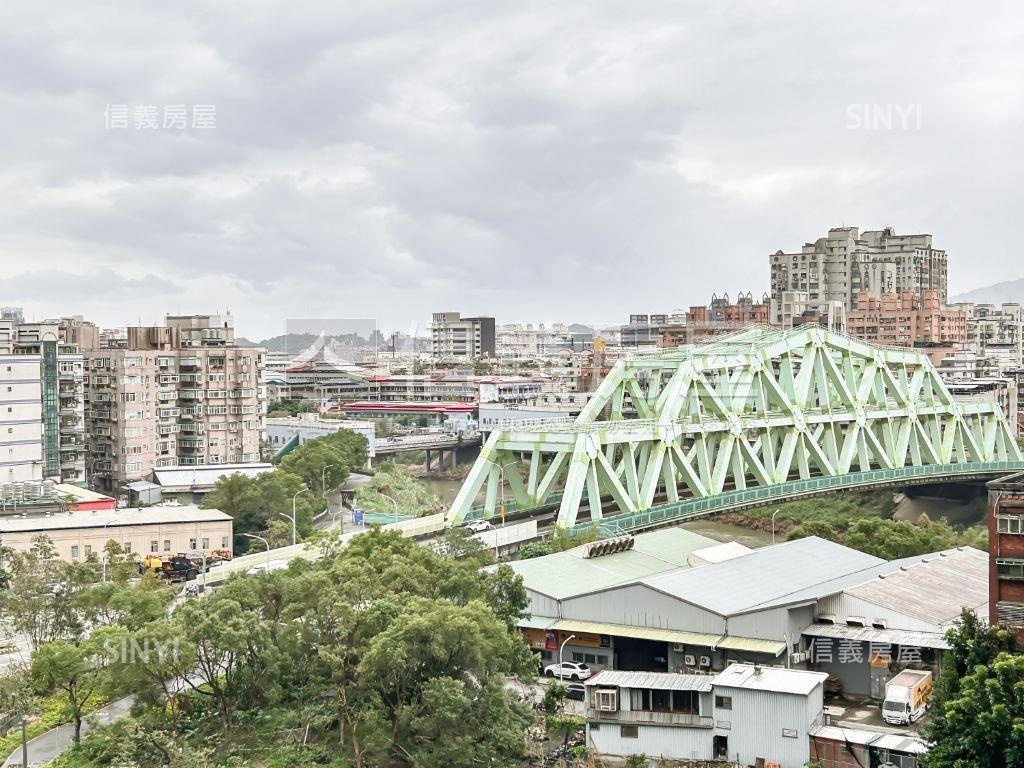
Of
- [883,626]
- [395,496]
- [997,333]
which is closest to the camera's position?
[883,626]

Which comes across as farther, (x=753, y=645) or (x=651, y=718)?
(x=753, y=645)

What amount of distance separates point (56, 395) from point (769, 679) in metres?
34.3

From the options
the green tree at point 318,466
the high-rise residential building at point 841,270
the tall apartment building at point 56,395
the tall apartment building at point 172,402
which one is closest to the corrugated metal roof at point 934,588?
the green tree at point 318,466

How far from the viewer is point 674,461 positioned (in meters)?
42.5

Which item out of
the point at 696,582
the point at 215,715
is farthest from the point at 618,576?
the point at 215,715

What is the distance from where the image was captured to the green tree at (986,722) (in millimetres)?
17328

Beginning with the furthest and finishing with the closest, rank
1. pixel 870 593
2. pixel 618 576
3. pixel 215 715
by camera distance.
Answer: pixel 618 576
pixel 870 593
pixel 215 715

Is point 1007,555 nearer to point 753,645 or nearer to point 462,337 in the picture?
point 753,645

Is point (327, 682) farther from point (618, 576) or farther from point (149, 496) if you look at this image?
point (149, 496)

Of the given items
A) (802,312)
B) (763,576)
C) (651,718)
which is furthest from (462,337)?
(651,718)

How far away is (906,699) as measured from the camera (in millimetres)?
21438

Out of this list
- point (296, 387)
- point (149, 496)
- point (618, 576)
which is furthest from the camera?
point (296, 387)

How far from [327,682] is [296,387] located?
82.4 meters

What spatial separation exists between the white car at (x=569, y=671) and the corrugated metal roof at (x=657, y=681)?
7.33ft
